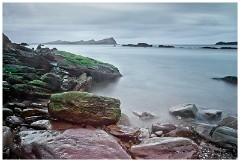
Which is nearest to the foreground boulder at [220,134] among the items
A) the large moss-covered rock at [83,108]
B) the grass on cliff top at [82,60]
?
the large moss-covered rock at [83,108]

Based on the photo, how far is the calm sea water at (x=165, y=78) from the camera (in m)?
3.37

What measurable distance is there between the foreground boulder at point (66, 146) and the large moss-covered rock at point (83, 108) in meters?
0.22

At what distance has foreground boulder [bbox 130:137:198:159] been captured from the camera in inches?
116

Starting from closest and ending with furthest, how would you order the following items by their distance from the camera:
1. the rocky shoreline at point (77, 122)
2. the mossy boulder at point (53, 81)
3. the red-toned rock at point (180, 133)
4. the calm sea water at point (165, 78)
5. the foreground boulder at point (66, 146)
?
the foreground boulder at point (66, 146)
the rocky shoreline at point (77, 122)
the red-toned rock at point (180, 133)
the calm sea water at point (165, 78)
the mossy boulder at point (53, 81)

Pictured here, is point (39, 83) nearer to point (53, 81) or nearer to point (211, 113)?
point (53, 81)

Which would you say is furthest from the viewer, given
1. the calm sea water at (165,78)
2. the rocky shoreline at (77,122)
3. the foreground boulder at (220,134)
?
the calm sea water at (165,78)

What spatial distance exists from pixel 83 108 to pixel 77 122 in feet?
0.53

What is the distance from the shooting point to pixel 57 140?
2.88 m

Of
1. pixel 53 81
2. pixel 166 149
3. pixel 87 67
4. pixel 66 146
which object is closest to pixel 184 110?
pixel 166 149

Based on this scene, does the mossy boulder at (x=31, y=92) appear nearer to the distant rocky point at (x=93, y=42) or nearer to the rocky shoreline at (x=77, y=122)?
the rocky shoreline at (x=77, y=122)

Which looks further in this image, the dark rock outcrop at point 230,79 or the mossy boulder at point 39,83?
the mossy boulder at point 39,83

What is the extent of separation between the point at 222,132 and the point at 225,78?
1.98 feet

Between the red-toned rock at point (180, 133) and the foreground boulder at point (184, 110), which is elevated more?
the foreground boulder at point (184, 110)

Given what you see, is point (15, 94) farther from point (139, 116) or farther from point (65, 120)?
point (139, 116)
